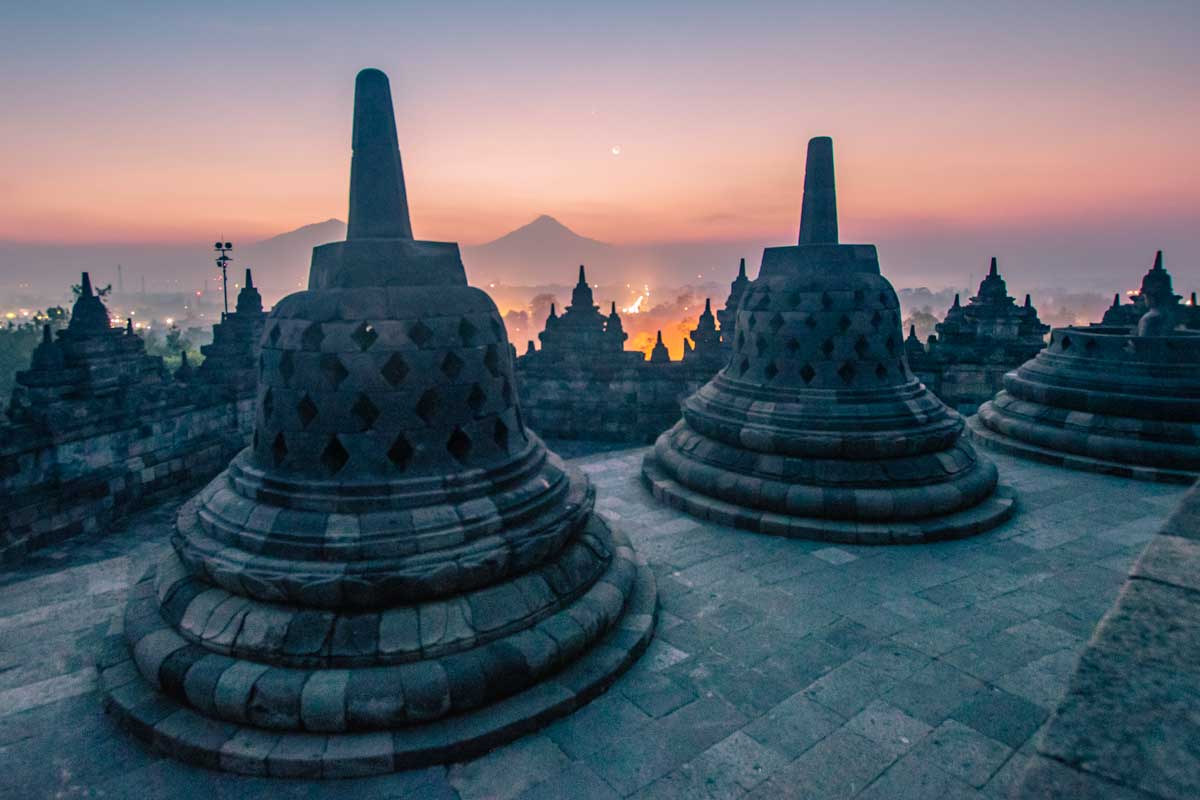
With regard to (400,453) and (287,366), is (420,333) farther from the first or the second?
(287,366)

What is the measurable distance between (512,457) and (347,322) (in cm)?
153

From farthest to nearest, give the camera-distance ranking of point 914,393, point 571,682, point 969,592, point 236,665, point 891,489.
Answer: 1. point 914,393
2. point 891,489
3. point 969,592
4. point 571,682
5. point 236,665

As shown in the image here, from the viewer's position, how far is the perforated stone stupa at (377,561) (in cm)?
382

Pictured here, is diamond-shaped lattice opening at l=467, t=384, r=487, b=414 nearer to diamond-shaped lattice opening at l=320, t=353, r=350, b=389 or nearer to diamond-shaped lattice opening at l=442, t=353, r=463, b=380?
diamond-shaped lattice opening at l=442, t=353, r=463, b=380

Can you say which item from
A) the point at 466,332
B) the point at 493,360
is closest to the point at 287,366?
the point at 466,332

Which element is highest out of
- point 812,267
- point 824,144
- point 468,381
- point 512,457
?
point 824,144

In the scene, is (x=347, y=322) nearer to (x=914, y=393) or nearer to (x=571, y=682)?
(x=571, y=682)

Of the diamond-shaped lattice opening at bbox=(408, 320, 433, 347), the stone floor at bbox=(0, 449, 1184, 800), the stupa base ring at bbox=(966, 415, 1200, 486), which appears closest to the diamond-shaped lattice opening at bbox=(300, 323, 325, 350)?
the diamond-shaped lattice opening at bbox=(408, 320, 433, 347)

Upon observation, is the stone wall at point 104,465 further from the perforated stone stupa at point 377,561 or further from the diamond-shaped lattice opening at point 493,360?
the diamond-shaped lattice opening at point 493,360

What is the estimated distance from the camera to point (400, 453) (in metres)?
4.62

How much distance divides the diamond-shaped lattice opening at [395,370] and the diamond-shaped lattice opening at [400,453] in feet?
1.26

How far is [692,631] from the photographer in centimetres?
509

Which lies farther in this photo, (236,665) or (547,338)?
(547,338)

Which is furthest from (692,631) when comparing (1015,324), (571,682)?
(1015,324)
